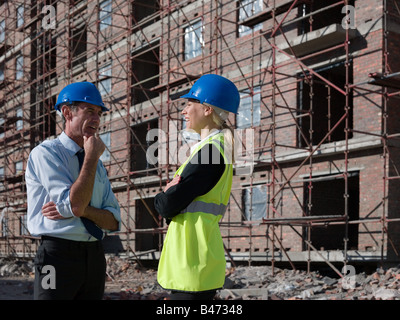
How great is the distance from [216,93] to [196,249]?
2.85ft

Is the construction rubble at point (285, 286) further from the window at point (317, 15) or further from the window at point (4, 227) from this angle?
the window at point (4, 227)

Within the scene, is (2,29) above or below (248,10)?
above

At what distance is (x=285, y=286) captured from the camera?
1446 cm

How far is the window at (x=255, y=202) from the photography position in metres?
18.3

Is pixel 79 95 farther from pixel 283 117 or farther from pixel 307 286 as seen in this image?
pixel 283 117

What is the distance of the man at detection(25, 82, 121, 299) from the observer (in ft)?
10.5

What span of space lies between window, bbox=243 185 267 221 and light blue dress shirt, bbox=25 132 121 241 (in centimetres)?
1466

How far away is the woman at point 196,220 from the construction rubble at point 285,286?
8.47 m

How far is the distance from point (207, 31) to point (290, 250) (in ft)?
26.9

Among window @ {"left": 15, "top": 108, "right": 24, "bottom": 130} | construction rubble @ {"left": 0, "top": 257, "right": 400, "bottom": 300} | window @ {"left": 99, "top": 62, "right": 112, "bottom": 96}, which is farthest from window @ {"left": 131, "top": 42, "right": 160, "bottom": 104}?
window @ {"left": 15, "top": 108, "right": 24, "bottom": 130}

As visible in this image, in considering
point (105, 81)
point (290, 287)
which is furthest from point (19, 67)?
point (290, 287)

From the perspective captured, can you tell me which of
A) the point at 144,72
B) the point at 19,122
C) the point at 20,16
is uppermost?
the point at 20,16

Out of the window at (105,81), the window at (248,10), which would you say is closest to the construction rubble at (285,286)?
the window at (248,10)
